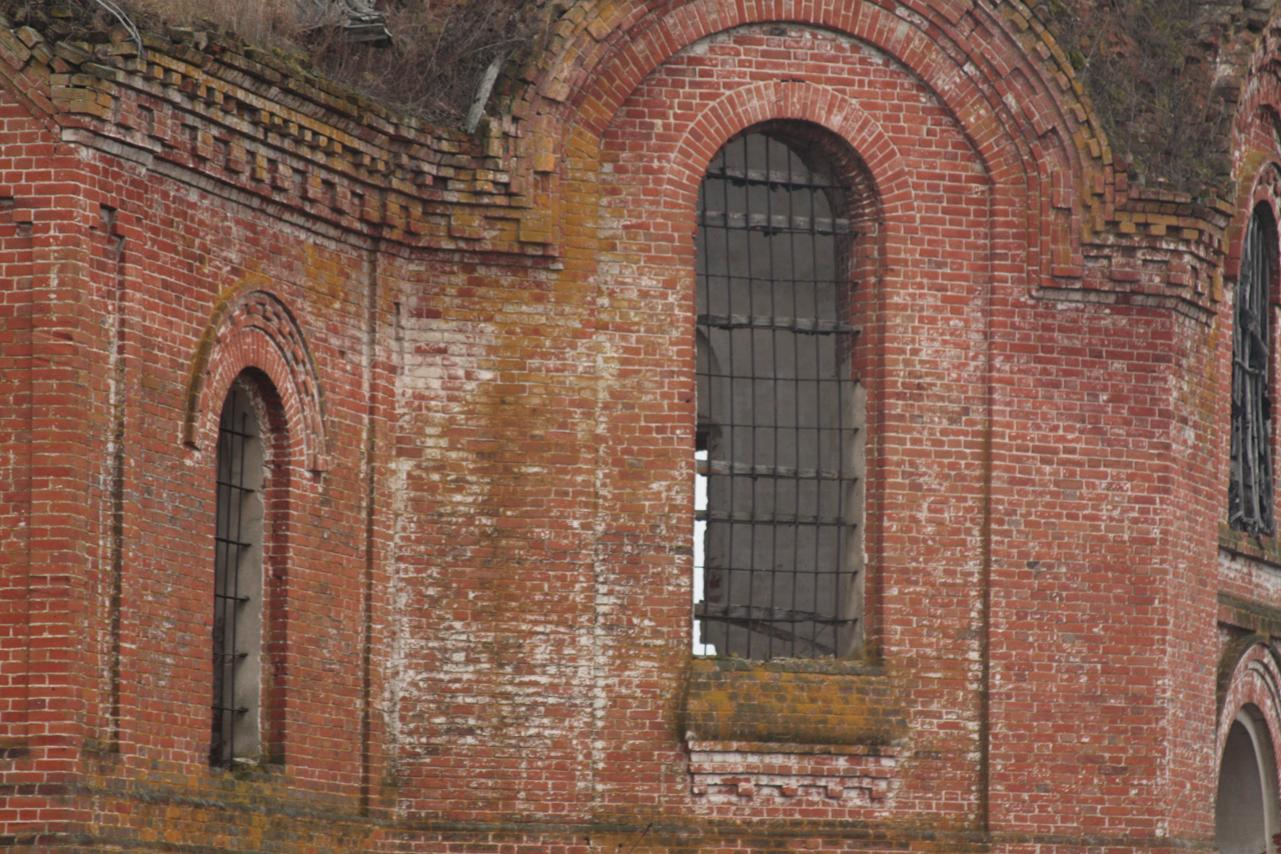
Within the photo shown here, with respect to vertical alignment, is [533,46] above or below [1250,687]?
Result: above

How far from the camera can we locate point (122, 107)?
52.1 feet

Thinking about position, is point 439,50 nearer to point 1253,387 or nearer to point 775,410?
point 775,410

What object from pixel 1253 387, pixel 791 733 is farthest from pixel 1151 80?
pixel 791 733

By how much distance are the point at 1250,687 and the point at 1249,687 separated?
0.06 feet

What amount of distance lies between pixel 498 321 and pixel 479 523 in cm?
135

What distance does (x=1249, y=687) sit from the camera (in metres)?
22.0

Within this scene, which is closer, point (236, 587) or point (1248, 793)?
point (236, 587)

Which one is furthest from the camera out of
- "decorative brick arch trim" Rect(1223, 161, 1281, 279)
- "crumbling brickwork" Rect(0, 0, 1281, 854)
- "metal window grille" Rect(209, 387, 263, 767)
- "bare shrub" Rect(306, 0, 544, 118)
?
"decorative brick arch trim" Rect(1223, 161, 1281, 279)

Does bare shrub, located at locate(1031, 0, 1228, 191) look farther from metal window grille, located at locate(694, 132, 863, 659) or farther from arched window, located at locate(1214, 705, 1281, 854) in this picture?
arched window, located at locate(1214, 705, 1281, 854)

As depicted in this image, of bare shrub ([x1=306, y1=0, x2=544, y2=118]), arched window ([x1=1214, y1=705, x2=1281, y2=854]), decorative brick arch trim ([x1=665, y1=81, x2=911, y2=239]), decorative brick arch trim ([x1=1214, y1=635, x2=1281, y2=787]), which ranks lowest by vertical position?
arched window ([x1=1214, y1=705, x2=1281, y2=854])

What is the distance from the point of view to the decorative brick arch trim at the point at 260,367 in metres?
16.6

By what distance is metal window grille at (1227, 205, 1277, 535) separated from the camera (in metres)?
22.3

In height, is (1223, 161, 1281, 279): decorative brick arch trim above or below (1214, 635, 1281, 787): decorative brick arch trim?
above

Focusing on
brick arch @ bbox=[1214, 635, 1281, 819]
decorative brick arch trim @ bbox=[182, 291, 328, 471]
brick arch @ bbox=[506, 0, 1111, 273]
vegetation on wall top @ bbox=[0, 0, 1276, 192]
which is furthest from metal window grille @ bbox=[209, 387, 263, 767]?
brick arch @ bbox=[1214, 635, 1281, 819]
